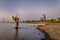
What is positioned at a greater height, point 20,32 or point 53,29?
point 53,29

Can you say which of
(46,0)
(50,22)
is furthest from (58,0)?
(50,22)

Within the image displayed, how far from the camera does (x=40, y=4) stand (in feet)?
14.2

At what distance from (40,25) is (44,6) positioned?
0.53m

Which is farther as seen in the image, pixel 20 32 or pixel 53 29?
pixel 20 32

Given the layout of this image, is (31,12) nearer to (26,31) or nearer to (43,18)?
(43,18)

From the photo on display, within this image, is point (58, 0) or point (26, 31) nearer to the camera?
point (58, 0)

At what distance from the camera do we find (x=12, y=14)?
4.31m

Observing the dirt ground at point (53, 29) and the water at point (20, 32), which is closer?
the dirt ground at point (53, 29)

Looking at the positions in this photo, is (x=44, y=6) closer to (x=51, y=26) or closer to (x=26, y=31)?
(x=51, y=26)

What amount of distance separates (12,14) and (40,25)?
2.62ft

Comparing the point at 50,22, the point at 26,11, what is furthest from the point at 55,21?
the point at 26,11

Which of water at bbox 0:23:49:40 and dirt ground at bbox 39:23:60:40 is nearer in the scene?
dirt ground at bbox 39:23:60:40

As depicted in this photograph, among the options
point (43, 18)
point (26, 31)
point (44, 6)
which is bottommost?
point (26, 31)

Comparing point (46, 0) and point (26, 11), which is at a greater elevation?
point (46, 0)
